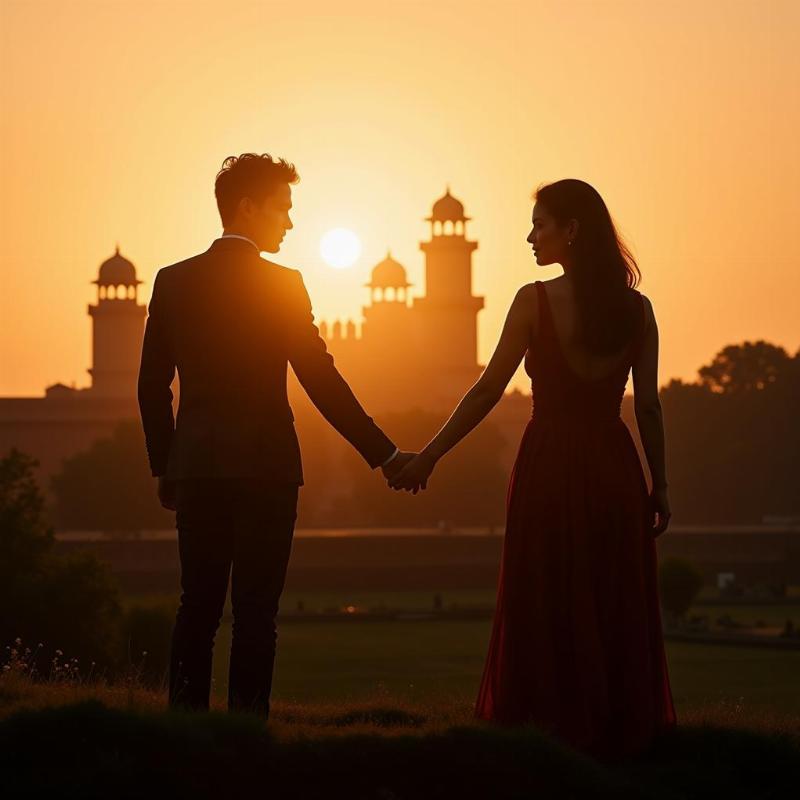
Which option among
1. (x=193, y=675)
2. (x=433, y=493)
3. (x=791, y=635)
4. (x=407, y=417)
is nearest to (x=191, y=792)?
(x=193, y=675)

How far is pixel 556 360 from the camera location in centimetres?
631

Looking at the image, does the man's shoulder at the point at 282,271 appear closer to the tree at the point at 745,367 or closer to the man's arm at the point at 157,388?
the man's arm at the point at 157,388

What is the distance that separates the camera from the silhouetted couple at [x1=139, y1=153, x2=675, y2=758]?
6.03 meters

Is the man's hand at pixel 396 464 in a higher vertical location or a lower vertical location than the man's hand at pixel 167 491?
higher

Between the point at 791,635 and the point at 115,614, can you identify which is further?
the point at 791,635

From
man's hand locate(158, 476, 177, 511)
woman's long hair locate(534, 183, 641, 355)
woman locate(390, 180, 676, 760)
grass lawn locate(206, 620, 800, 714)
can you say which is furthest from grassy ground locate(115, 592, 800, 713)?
man's hand locate(158, 476, 177, 511)

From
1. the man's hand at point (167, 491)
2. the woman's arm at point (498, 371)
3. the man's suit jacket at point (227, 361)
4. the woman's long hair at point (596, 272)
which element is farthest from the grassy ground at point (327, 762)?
the woman's long hair at point (596, 272)

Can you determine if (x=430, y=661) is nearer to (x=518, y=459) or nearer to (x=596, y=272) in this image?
(x=518, y=459)

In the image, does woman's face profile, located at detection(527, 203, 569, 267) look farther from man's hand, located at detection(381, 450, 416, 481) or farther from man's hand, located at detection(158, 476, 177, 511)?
man's hand, located at detection(158, 476, 177, 511)

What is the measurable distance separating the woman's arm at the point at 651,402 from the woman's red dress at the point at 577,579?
0.16 ft

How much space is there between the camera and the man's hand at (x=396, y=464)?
22.4ft

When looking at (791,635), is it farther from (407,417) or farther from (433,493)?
(407,417)

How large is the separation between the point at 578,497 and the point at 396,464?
0.82m

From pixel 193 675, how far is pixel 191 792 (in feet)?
3.50
